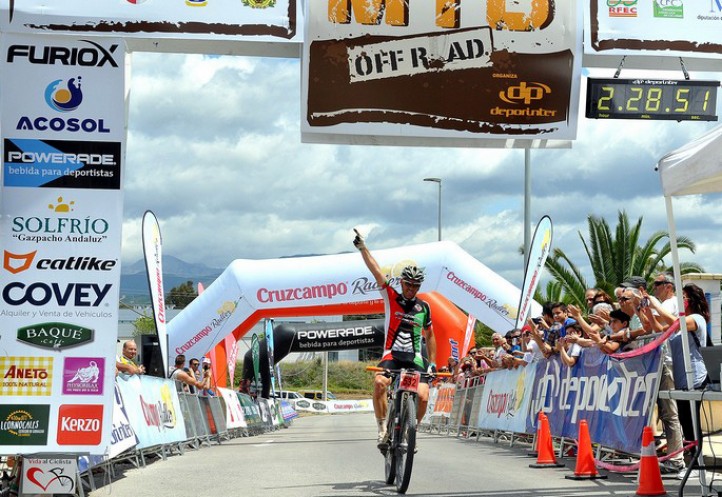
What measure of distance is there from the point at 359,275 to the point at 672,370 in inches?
558

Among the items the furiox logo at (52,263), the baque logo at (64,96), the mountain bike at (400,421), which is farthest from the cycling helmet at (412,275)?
the baque logo at (64,96)

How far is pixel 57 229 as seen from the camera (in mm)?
9312

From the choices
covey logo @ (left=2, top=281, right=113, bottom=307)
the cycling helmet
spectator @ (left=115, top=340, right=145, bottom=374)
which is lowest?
spectator @ (left=115, top=340, right=145, bottom=374)

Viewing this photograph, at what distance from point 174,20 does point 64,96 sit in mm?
1975

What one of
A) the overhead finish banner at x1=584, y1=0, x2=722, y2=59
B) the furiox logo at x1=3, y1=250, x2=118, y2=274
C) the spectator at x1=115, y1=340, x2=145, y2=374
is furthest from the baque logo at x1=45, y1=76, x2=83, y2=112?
the overhead finish banner at x1=584, y1=0, x2=722, y2=59

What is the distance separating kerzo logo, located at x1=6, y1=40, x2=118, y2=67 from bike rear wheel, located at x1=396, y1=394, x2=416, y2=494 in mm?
4004

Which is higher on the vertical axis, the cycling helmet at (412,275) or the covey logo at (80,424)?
the cycling helmet at (412,275)

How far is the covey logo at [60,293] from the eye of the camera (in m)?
9.23

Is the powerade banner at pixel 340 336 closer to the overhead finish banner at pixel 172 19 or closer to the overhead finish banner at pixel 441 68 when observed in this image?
the overhead finish banner at pixel 441 68

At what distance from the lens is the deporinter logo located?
439 inches

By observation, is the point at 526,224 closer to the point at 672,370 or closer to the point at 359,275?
the point at 359,275

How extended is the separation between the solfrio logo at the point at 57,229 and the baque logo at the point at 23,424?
4.75 ft

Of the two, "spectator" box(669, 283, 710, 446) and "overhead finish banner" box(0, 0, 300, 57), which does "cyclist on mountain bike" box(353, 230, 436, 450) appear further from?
"overhead finish banner" box(0, 0, 300, 57)

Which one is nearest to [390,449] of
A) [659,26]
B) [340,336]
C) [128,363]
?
[128,363]
